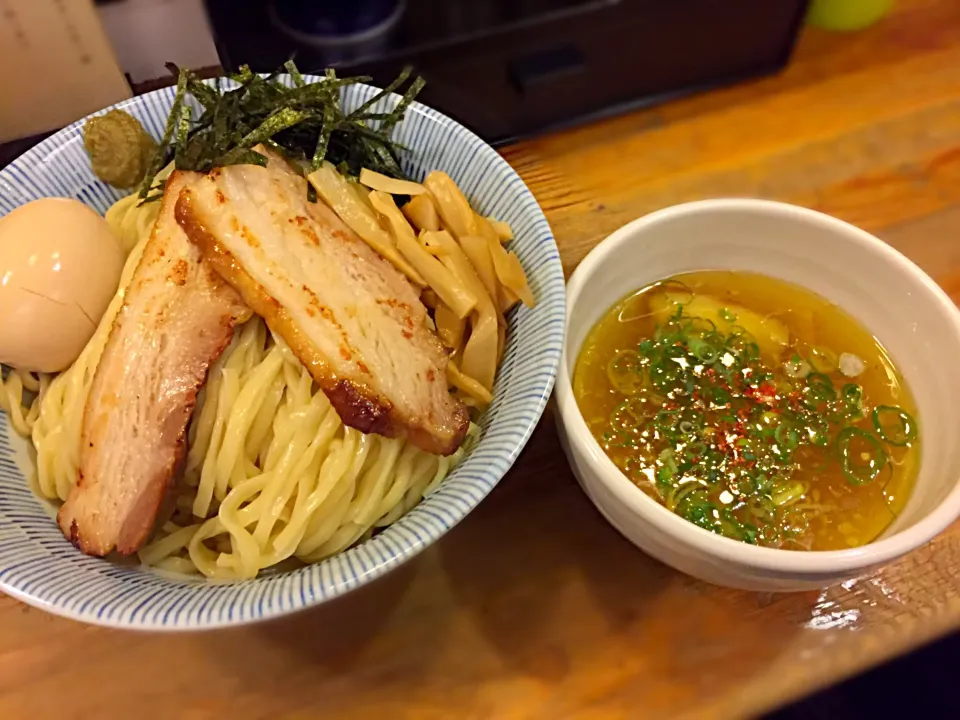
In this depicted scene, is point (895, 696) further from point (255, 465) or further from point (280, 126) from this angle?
point (280, 126)

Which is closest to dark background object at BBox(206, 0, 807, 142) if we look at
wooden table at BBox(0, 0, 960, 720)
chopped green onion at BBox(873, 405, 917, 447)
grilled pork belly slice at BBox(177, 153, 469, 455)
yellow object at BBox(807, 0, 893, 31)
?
yellow object at BBox(807, 0, 893, 31)

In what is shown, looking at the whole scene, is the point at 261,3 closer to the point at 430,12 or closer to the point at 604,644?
the point at 430,12

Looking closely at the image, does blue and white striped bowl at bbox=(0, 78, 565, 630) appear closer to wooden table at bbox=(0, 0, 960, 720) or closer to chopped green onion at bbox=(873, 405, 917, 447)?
wooden table at bbox=(0, 0, 960, 720)

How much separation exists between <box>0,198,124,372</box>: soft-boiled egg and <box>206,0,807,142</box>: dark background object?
1.75 ft

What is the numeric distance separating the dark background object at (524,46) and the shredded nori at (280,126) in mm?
314

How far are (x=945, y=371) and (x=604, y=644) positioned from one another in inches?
25.5

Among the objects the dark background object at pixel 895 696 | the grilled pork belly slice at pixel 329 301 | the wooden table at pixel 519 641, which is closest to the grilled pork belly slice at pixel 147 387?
the grilled pork belly slice at pixel 329 301

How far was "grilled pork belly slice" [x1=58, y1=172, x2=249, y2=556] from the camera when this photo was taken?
3.22ft

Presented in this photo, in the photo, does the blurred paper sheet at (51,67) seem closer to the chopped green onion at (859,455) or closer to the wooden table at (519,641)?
the wooden table at (519,641)

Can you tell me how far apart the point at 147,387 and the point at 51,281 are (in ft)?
0.70

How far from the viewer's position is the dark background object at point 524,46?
151cm

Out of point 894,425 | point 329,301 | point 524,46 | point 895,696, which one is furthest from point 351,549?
point 895,696

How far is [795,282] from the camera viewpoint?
1306 mm

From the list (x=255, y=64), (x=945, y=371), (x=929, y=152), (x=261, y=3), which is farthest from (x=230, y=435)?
(x=929, y=152)
